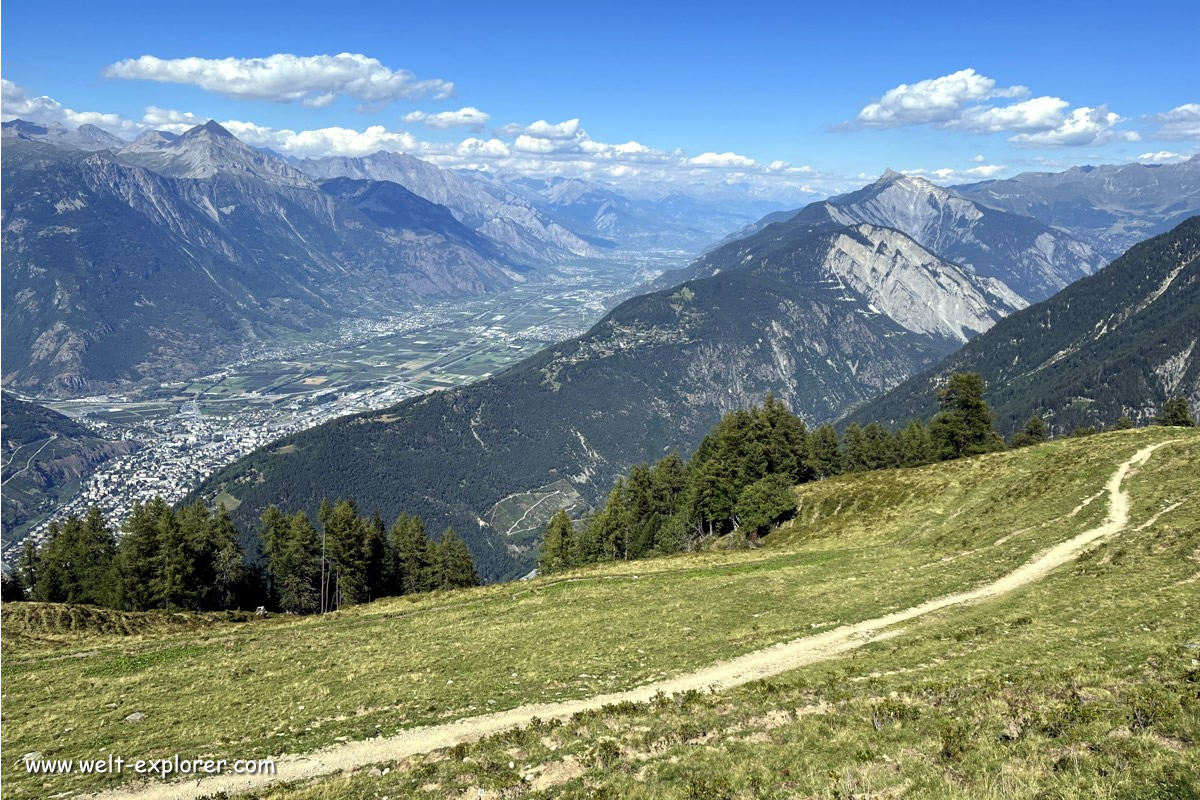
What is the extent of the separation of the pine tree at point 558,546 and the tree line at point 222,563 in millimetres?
12184

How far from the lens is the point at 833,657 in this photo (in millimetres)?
30312

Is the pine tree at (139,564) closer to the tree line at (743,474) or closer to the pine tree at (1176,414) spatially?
the tree line at (743,474)

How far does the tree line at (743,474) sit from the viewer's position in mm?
88525

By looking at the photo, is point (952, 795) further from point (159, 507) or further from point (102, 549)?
point (102, 549)

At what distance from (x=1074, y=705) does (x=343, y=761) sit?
23.8 meters

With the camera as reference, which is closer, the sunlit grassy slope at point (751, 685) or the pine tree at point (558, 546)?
the sunlit grassy slope at point (751, 685)

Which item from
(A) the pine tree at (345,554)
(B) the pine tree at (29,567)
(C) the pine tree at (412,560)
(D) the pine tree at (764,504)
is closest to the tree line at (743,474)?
(D) the pine tree at (764,504)

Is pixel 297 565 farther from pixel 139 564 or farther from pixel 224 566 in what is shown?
pixel 139 564

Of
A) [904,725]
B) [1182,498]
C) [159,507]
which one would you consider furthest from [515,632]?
[159,507]

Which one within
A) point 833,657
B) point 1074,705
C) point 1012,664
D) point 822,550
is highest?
point 1074,705

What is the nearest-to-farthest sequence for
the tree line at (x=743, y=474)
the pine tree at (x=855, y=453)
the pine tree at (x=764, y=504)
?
the pine tree at (x=764, y=504), the tree line at (x=743, y=474), the pine tree at (x=855, y=453)

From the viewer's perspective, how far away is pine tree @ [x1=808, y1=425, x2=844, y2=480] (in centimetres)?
11369

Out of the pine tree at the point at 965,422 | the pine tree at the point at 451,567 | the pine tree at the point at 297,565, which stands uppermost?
the pine tree at the point at 965,422

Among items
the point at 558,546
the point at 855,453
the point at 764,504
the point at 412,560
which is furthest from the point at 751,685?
the point at 855,453
